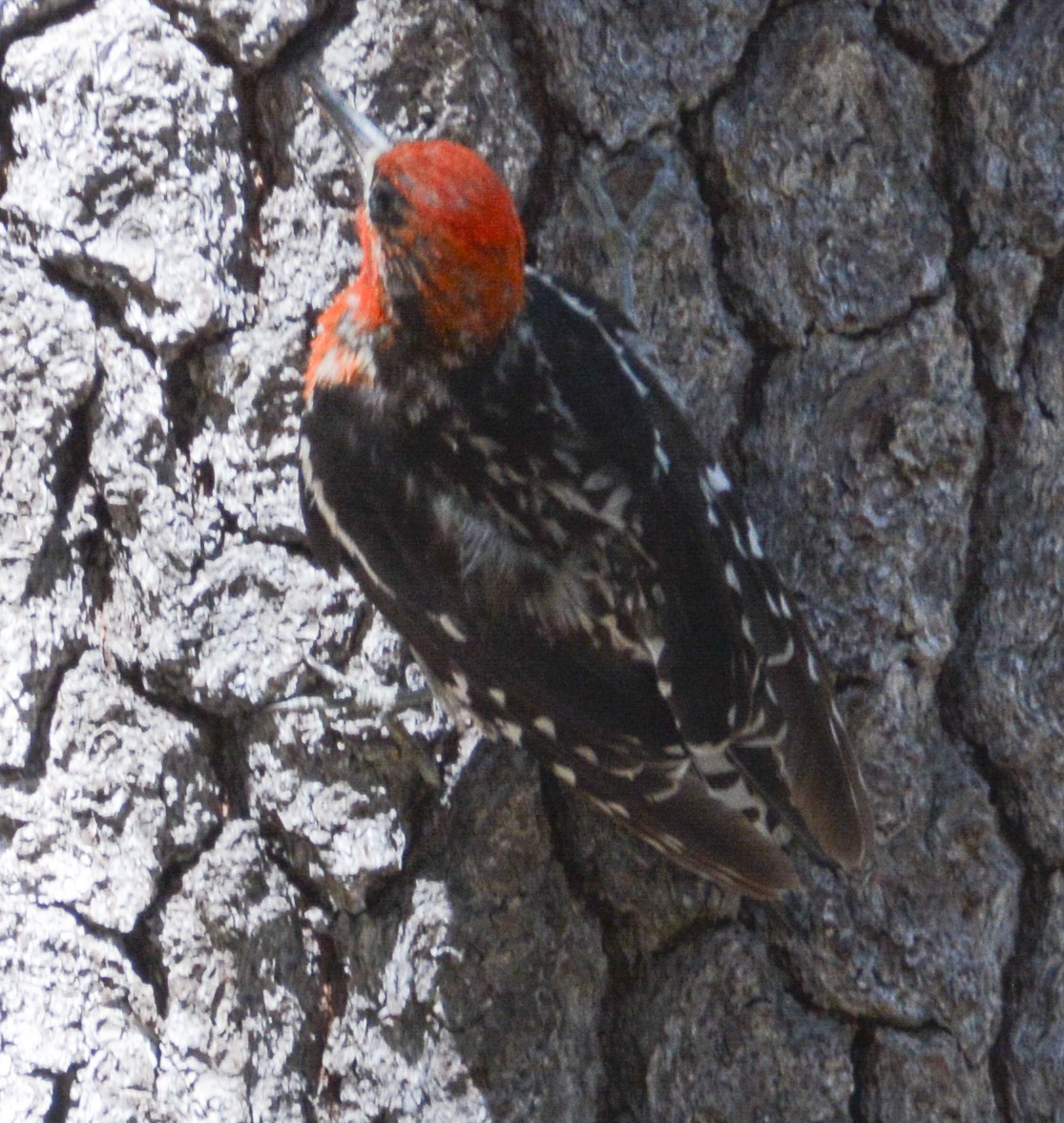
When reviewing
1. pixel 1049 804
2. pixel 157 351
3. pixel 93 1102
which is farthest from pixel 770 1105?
pixel 157 351

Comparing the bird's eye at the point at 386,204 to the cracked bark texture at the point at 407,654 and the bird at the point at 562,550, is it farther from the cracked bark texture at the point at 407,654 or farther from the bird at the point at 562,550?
the cracked bark texture at the point at 407,654

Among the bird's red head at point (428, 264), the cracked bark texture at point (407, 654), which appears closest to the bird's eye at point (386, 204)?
the bird's red head at point (428, 264)

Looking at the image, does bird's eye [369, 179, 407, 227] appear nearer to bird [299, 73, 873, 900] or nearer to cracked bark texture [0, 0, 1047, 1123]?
bird [299, 73, 873, 900]

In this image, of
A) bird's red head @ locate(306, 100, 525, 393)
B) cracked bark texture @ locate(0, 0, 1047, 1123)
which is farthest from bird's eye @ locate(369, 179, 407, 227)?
cracked bark texture @ locate(0, 0, 1047, 1123)

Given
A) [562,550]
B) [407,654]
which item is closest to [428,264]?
[562,550]

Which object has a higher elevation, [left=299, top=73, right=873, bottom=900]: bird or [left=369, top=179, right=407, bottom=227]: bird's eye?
[left=369, top=179, right=407, bottom=227]: bird's eye

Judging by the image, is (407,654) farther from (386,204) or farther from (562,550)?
(386,204)

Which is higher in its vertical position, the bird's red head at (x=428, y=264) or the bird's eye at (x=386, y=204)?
the bird's eye at (x=386, y=204)

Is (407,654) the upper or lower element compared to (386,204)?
lower
